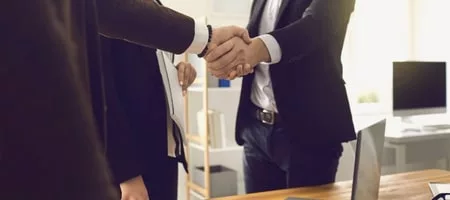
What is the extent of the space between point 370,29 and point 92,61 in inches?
147

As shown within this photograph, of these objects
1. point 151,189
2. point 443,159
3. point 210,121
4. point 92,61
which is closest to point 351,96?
point 443,159

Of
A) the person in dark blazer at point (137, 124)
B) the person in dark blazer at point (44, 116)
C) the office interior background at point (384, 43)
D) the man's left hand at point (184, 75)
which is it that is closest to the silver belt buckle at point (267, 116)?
the man's left hand at point (184, 75)

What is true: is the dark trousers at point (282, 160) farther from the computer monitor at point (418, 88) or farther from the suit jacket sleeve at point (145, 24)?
the computer monitor at point (418, 88)

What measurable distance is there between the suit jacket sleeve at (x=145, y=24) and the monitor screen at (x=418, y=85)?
93.5 inches

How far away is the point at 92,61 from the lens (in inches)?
26.9

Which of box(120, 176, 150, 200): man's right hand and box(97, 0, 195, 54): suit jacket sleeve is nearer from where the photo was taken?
box(97, 0, 195, 54): suit jacket sleeve

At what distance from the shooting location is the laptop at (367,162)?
1.00 m

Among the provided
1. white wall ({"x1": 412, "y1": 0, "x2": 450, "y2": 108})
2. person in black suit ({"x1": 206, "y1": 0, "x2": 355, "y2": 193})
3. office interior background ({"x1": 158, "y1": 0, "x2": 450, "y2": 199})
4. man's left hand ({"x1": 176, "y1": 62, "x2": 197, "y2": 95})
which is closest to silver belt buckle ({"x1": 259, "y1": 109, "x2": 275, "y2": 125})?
person in black suit ({"x1": 206, "y1": 0, "x2": 355, "y2": 193})

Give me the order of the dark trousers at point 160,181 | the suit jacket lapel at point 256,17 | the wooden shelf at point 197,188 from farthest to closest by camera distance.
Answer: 1. the wooden shelf at point 197,188
2. the suit jacket lapel at point 256,17
3. the dark trousers at point 160,181

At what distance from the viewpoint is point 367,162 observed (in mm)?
1088

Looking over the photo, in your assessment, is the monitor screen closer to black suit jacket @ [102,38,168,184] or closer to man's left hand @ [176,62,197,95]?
man's left hand @ [176,62,197,95]

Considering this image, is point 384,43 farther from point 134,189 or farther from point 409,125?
point 134,189

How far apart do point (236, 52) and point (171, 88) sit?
35 centimetres

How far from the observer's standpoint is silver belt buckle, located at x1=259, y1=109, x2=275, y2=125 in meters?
1.65
